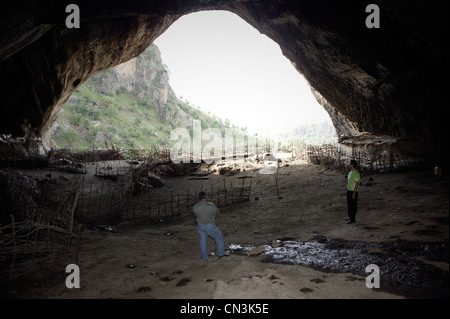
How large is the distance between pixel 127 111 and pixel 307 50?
48.5m

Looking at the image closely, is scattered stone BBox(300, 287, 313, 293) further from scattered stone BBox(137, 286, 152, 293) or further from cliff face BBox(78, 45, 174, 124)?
cliff face BBox(78, 45, 174, 124)

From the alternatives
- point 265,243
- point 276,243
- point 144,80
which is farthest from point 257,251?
point 144,80

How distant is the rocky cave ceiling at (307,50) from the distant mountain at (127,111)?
26004 mm

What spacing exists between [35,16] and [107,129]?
1604 inches

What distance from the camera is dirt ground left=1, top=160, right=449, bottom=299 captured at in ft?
9.18

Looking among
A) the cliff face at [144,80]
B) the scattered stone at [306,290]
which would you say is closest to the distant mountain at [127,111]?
A: the cliff face at [144,80]

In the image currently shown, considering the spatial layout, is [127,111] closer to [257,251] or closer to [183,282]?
[257,251]

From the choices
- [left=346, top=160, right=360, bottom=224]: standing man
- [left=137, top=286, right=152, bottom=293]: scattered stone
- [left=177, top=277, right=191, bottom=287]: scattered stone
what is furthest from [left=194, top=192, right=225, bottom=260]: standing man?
[left=346, top=160, right=360, bottom=224]: standing man

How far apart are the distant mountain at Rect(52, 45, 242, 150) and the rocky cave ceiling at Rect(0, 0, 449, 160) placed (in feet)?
85.3

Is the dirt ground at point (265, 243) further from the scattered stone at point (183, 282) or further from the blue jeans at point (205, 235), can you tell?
the blue jeans at point (205, 235)

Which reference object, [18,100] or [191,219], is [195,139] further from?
[191,219]

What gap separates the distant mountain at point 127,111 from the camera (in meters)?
40.7

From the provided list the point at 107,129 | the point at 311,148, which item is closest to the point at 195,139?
the point at 107,129

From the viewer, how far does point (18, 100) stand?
10.6 metres
